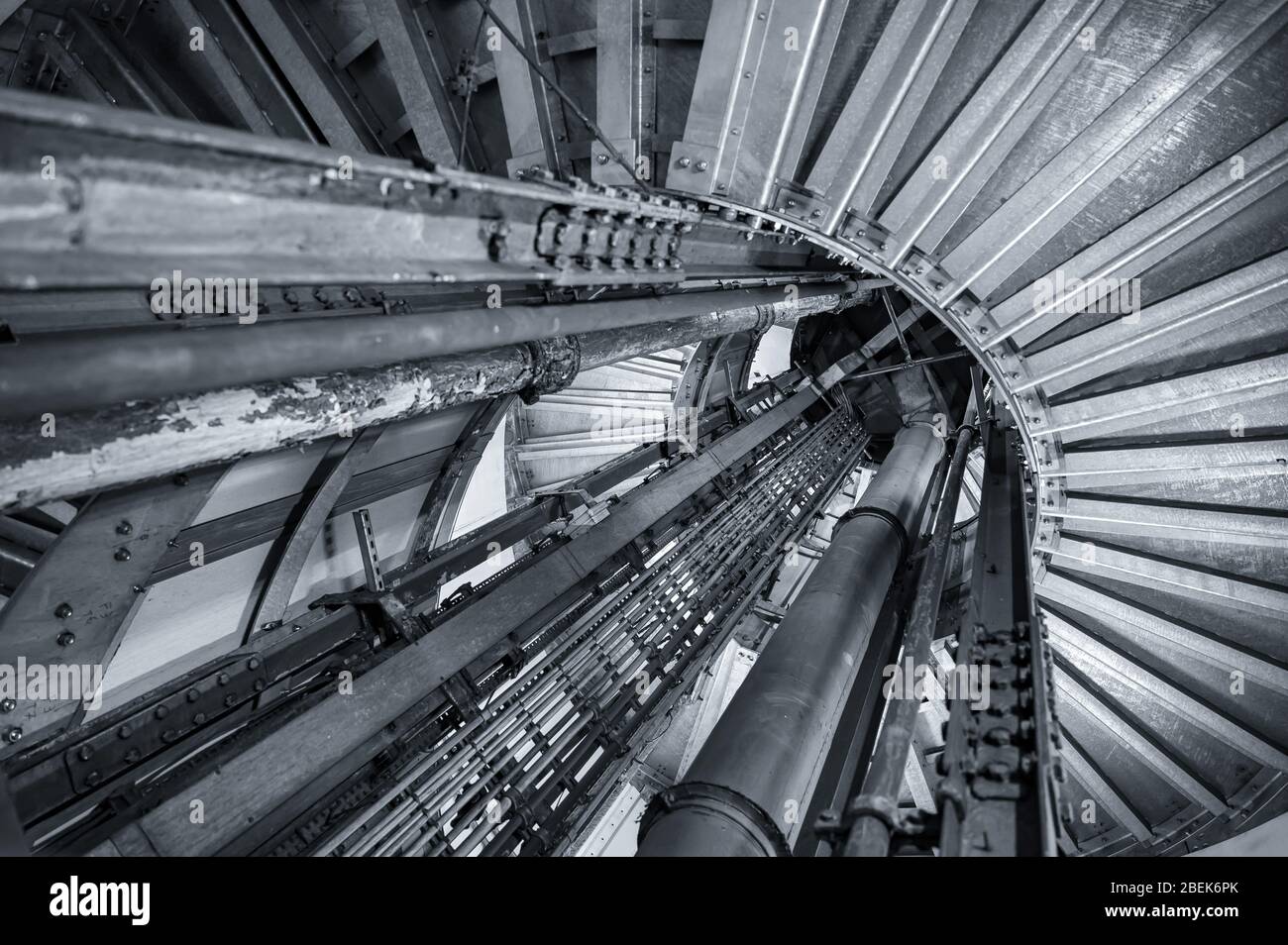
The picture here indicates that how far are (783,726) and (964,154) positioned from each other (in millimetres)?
3645

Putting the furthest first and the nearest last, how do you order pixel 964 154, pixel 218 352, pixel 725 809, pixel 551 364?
1. pixel 964 154
2. pixel 551 364
3. pixel 725 809
4. pixel 218 352

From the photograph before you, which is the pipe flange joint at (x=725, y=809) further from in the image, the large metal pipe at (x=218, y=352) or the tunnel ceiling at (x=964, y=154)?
the tunnel ceiling at (x=964, y=154)

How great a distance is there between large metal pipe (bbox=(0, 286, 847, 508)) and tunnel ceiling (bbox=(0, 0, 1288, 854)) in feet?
1.92

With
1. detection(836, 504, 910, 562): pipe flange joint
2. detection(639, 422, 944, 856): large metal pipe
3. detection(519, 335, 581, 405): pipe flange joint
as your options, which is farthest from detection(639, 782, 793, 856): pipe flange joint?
detection(836, 504, 910, 562): pipe flange joint

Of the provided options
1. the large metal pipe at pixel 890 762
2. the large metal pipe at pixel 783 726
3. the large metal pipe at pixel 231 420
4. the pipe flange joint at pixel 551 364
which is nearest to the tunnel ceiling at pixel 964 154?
the pipe flange joint at pixel 551 364

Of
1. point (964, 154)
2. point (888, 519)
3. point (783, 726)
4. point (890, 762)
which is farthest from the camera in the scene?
point (888, 519)

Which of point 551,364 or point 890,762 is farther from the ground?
point 551,364

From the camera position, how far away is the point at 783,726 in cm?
347

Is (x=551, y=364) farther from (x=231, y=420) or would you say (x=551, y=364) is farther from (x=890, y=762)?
(x=890, y=762)

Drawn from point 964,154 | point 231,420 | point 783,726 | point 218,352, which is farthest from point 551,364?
point 964,154

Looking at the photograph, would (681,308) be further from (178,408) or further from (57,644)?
(57,644)

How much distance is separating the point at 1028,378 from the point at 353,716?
16.9 ft

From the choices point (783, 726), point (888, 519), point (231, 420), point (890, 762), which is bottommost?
point (783, 726)
